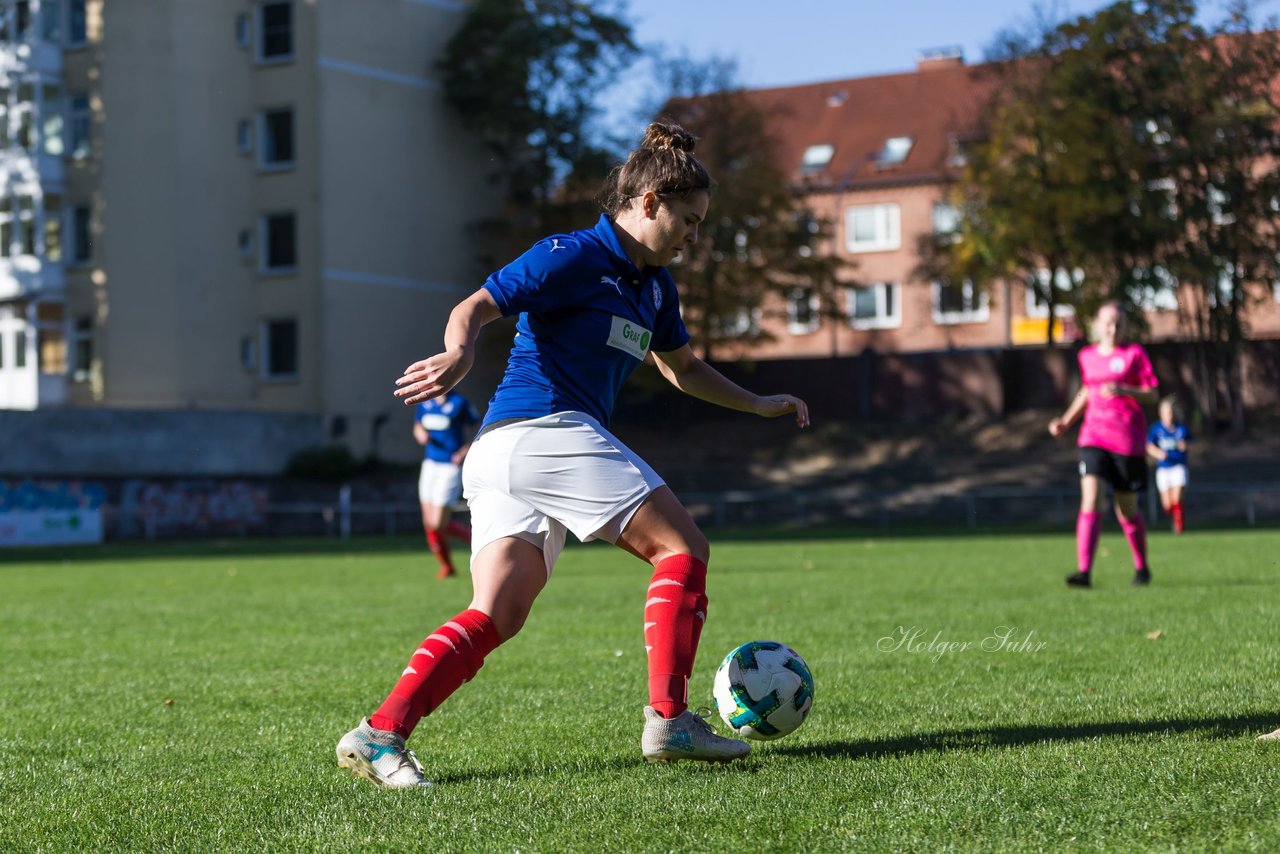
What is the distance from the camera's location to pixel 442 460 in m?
17.3

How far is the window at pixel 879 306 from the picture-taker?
188 ft

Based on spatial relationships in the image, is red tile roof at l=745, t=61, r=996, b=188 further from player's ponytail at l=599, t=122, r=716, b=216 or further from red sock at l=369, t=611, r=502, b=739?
red sock at l=369, t=611, r=502, b=739

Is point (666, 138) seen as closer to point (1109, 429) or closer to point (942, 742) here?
point (942, 742)

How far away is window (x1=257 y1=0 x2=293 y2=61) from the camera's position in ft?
146

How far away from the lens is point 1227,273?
38500 millimetres

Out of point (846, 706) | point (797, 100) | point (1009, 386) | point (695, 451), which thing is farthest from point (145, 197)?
point (846, 706)

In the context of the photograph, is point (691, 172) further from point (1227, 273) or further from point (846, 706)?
point (1227, 273)

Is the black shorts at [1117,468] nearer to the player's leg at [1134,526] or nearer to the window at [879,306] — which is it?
the player's leg at [1134,526]

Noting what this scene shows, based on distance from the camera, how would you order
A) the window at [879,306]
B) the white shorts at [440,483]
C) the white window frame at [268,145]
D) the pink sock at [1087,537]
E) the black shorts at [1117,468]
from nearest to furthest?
the black shorts at [1117,468] < the pink sock at [1087,537] < the white shorts at [440,483] < the white window frame at [268,145] < the window at [879,306]

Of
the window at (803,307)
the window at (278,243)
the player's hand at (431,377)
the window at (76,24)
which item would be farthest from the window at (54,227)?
the player's hand at (431,377)

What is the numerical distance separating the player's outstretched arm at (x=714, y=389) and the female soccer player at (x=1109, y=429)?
6.66 m

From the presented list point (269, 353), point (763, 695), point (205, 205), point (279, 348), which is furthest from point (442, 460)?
point (269, 353)

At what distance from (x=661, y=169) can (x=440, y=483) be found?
40.0 feet

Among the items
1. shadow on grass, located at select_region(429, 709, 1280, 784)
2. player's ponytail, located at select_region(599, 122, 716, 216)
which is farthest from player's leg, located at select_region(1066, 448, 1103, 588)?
player's ponytail, located at select_region(599, 122, 716, 216)
